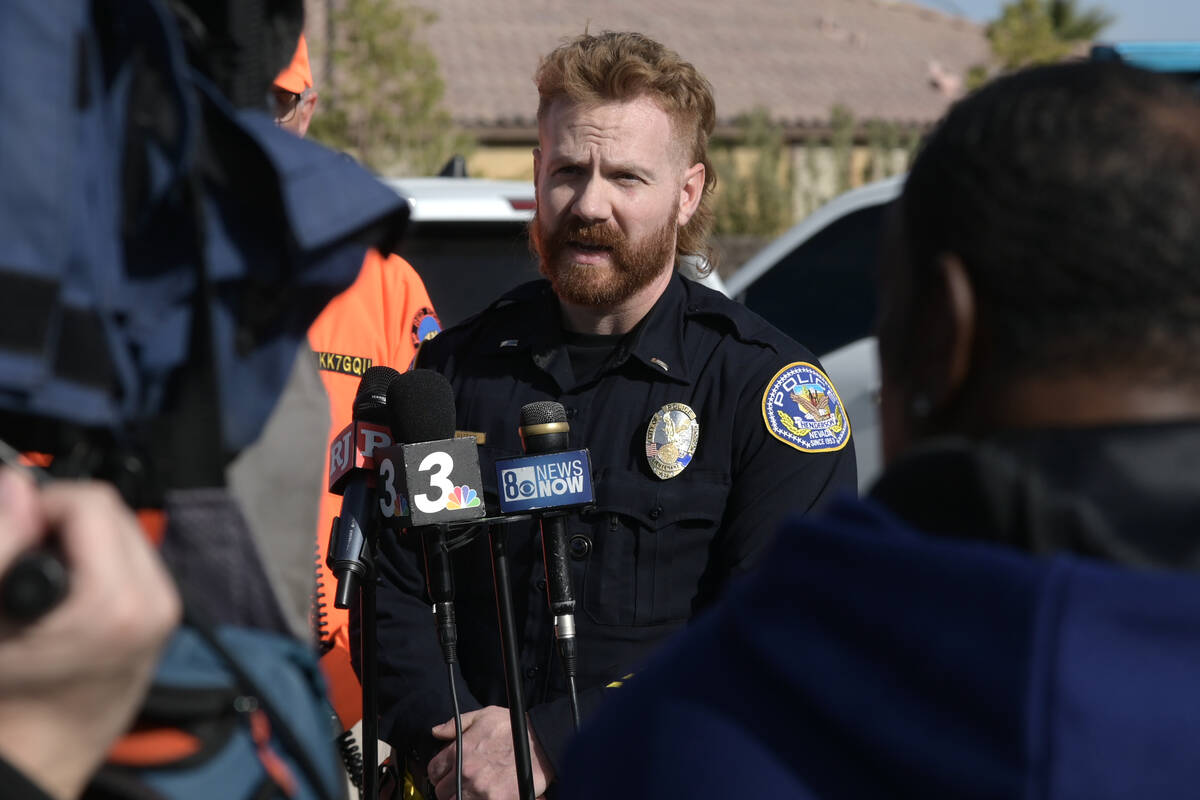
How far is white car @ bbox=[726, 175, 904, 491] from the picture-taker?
6.04 metres

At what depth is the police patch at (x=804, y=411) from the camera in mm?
3141

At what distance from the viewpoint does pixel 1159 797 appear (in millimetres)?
1071

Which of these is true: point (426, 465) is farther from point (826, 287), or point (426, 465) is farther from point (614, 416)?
point (826, 287)

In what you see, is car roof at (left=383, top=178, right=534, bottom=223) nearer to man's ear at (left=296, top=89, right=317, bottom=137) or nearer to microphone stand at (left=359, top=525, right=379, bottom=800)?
man's ear at (left=296, top=89, right=317, bottom=137)

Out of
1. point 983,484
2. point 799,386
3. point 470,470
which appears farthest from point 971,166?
point 799,386

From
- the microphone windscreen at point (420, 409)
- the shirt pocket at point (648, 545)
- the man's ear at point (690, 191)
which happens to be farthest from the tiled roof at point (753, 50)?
the microphone windscreen at point (420, 409)

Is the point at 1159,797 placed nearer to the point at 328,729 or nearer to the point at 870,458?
the point at 328,729

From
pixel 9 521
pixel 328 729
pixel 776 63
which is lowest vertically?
pixel 328 729

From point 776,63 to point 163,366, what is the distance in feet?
112

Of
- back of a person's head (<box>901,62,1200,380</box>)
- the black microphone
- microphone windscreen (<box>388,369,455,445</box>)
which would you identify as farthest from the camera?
the black microphone

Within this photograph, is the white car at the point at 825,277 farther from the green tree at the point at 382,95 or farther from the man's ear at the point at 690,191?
the green tree at the point at 382,95

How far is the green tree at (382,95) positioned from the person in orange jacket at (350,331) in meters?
15.0

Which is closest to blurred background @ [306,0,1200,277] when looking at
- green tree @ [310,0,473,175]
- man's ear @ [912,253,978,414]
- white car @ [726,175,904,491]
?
green tree @ [310,0,473,175]

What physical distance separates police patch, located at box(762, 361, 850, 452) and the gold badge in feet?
0.55
